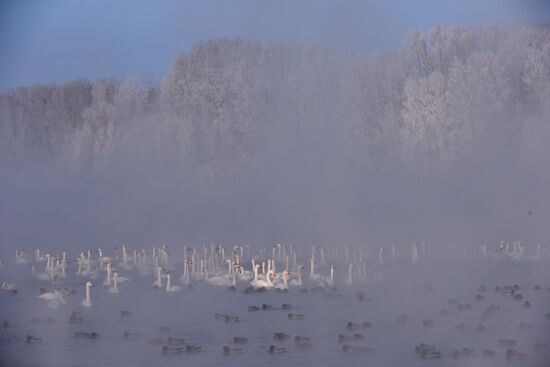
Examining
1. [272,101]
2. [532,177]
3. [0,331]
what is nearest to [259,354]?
[0,331]

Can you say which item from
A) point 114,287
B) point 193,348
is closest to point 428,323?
point 193,348

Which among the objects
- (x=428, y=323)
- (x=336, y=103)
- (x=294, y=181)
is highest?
(x=336, y=103)

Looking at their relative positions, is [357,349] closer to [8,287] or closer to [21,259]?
[8,287]

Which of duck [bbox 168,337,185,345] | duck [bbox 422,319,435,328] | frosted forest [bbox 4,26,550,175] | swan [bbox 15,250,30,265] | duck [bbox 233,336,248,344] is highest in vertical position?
frosted forest [bbox 4,26,550,175]

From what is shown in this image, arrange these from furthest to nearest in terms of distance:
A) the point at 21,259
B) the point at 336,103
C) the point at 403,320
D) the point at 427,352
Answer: the point at 336,103, the point at 21,259, the point at 403,320, the point at 427,352

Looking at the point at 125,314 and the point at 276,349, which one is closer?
the point at 276,349

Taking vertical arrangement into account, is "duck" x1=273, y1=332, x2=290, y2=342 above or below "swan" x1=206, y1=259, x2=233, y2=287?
above

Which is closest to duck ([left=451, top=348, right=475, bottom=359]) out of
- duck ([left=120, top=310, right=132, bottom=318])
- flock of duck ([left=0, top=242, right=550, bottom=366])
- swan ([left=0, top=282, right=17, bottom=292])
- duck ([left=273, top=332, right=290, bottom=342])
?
flock of duck ([left=0, top=242, right=550, bottom=366])

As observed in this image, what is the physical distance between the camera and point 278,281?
93.4 feet

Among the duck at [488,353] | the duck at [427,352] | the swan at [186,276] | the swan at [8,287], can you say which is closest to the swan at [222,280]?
the swan at [186,276]

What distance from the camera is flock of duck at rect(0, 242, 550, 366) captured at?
18859mm

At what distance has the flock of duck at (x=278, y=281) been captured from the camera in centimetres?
1886

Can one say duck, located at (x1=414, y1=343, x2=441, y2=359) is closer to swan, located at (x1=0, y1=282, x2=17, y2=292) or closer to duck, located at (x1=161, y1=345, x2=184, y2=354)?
duck, located at (x1=161, y1=345, x2=184, y2=354)

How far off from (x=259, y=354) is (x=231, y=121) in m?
34.9
